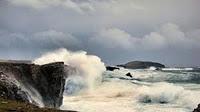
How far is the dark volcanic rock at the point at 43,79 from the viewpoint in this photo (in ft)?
104

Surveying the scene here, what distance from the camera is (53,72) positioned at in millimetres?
33969

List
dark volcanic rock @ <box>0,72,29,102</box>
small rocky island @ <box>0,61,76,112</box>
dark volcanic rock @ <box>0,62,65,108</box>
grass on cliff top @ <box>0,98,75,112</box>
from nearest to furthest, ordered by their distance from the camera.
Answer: grass on cliff top @ <box>0,98,75,112</box>
dark volcanic rock @ <box>0,72,29,102</box>
small rocky island @ <box>0,61,76,112</box>
dark volcanic rock @ <box>0,62,65,108</box>

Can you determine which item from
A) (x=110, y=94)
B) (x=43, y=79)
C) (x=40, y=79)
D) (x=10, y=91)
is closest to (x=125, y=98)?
(x=110, y=94)

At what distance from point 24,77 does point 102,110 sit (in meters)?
7.32

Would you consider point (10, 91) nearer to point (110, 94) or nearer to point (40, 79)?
point (40, 79)

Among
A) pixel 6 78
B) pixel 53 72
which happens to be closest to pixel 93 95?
pixel 53 72

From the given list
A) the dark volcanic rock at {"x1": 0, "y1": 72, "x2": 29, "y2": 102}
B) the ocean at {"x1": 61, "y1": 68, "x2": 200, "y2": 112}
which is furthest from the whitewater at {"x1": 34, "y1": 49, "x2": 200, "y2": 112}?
the dark volcanic rock at {"x1": 0, "y1": 72, "x2": 29, "y2": 102}

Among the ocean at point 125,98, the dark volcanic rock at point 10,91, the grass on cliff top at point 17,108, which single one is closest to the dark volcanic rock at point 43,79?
the ocean at point 125,98

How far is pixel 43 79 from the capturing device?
33.5 meters

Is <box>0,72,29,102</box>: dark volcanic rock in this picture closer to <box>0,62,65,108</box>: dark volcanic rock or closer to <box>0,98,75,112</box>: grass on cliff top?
<box>0,98,75,112</box>: grass on cliff top

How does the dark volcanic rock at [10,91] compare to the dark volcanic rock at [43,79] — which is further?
the dark volcanic rock at [43,79]

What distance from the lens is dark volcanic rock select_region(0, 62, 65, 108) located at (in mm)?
31812

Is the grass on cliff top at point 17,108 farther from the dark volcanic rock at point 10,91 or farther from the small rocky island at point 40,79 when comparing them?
the small rocky island at point 40,79

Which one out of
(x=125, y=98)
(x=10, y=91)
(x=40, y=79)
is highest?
(x=40, y=79)
